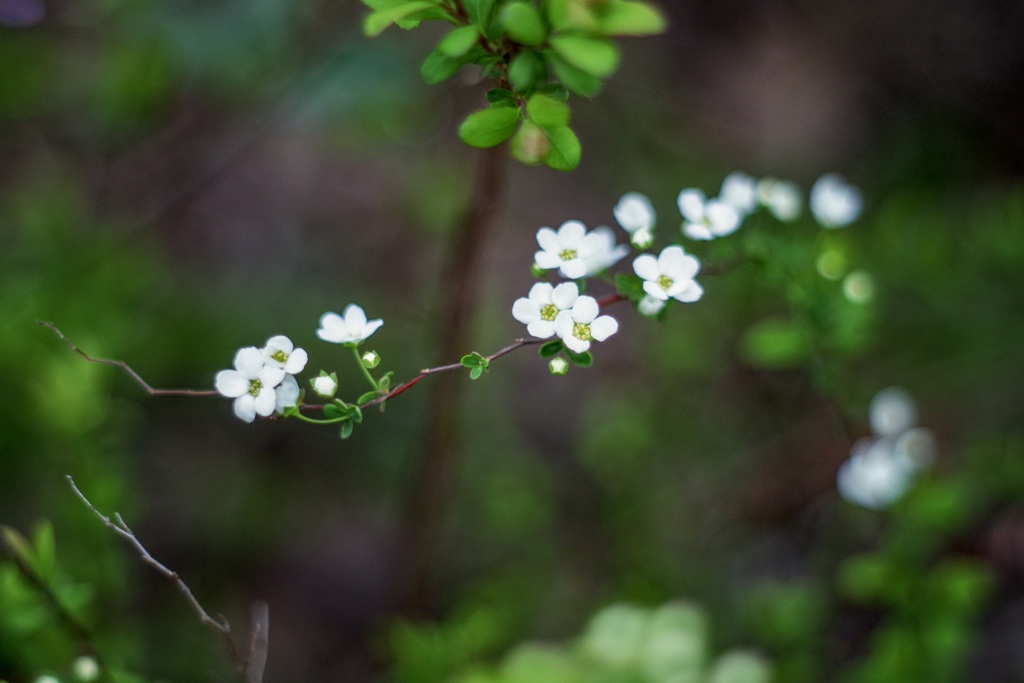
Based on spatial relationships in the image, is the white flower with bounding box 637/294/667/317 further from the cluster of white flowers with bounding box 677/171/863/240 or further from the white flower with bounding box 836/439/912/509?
the white flower with bounding box 836/439/912/509

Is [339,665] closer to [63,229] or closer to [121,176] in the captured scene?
[63,229]

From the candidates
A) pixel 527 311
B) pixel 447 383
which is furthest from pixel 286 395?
pixel 447 383

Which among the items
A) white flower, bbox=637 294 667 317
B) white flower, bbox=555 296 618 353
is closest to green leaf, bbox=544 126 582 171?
white flower, bbox=555 296 618 353

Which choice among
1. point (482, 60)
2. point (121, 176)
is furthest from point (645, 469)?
point (121, 176)

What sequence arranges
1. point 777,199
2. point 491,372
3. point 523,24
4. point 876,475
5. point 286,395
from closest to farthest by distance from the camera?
point 523,24, point 286,395, point 777,199, point 876,475, point 491,372

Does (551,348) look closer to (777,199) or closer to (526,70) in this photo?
(526,70)

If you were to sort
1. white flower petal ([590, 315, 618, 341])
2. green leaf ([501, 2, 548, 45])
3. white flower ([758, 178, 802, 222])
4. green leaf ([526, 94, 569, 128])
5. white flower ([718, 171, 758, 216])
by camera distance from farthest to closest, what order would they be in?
white flower ([758, 178, 802, 222])
white flower ([718, 171, 758, 216])
white flower petal ([590, 315, 618, 341])
green leaf ([526, 94, 569, 128])
green leaf ([501, 2, 548, 45])
